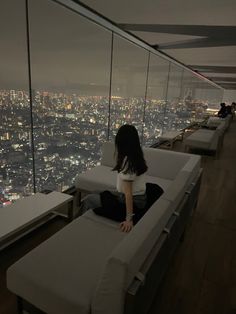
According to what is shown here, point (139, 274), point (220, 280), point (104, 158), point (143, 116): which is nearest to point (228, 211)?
point (220, 280)

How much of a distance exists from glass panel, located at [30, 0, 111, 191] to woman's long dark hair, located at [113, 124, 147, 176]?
1434 millimetres

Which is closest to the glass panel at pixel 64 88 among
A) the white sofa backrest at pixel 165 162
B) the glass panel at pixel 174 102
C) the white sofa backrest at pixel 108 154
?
the white sofa backrest at pixel 108 154

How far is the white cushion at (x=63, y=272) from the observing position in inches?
50.5

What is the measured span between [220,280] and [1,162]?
240 cm

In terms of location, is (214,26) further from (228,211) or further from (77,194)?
(77,194)

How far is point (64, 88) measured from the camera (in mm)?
3266

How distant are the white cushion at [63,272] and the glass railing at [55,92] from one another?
4.21ft

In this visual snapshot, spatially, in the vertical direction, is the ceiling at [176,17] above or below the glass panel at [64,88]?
above

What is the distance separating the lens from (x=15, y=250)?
2.24 meters

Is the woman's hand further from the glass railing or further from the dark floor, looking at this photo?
the glass railing

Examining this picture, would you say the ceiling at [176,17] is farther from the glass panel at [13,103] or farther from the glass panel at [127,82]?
the glass panel at [13,103]

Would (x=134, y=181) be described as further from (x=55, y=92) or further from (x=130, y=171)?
(x=55, y=92)

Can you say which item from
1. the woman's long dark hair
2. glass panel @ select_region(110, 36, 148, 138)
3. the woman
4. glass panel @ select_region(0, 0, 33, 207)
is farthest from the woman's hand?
glass panel @ select_region(110, 36, 148, 138)

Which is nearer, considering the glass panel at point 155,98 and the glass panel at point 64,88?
the glass panel at point 64,88
